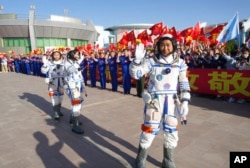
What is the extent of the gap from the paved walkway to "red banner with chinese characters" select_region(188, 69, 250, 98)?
460 millimetres

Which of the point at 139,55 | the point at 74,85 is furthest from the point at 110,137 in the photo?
the point at 139,55

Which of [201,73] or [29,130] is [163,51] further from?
[201,73]

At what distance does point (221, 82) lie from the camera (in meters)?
7.71

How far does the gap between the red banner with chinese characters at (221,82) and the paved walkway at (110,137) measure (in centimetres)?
46

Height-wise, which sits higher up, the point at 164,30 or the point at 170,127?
the point at 164,30

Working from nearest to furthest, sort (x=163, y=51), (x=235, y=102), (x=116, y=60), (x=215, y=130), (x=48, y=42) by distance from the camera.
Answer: (x=163, y=51), (x=215, y=130), (x=235, y=102), (x=116, y=60), (x=48, y=42)

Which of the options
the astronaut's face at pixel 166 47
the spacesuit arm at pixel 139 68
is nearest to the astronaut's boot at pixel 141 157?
the spacesuit arm at pixel 139 68

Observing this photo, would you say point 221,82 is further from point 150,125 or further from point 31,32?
point 31,32

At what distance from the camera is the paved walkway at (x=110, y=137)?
3.81 meters

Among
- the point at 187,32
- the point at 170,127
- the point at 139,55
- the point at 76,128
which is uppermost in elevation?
the point at 187,32

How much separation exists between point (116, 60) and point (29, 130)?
5308mm

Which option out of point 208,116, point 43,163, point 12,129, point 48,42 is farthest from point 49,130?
point 48,42

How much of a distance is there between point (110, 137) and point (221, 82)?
4586 mm

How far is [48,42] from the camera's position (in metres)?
45.4
